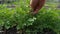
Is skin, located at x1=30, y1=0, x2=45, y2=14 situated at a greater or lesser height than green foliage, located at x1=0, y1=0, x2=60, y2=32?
greater

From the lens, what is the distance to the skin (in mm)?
2198

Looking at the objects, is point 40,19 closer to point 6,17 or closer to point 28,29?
point 28,29

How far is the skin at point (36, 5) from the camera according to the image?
86.5 inches

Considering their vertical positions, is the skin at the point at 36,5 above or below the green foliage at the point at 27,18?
above

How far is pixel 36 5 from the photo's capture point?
88.6 inches

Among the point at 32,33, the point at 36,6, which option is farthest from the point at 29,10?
the point at 32,33

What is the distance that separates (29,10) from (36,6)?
0.10 meters

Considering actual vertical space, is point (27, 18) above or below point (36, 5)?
below

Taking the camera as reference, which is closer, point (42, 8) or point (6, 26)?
point (6, 26)

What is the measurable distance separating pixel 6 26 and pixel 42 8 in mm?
511

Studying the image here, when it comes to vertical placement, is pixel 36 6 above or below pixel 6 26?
above

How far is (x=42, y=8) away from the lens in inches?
92.1

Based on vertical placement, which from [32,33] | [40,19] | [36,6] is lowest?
[32,33]

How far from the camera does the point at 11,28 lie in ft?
7.46
